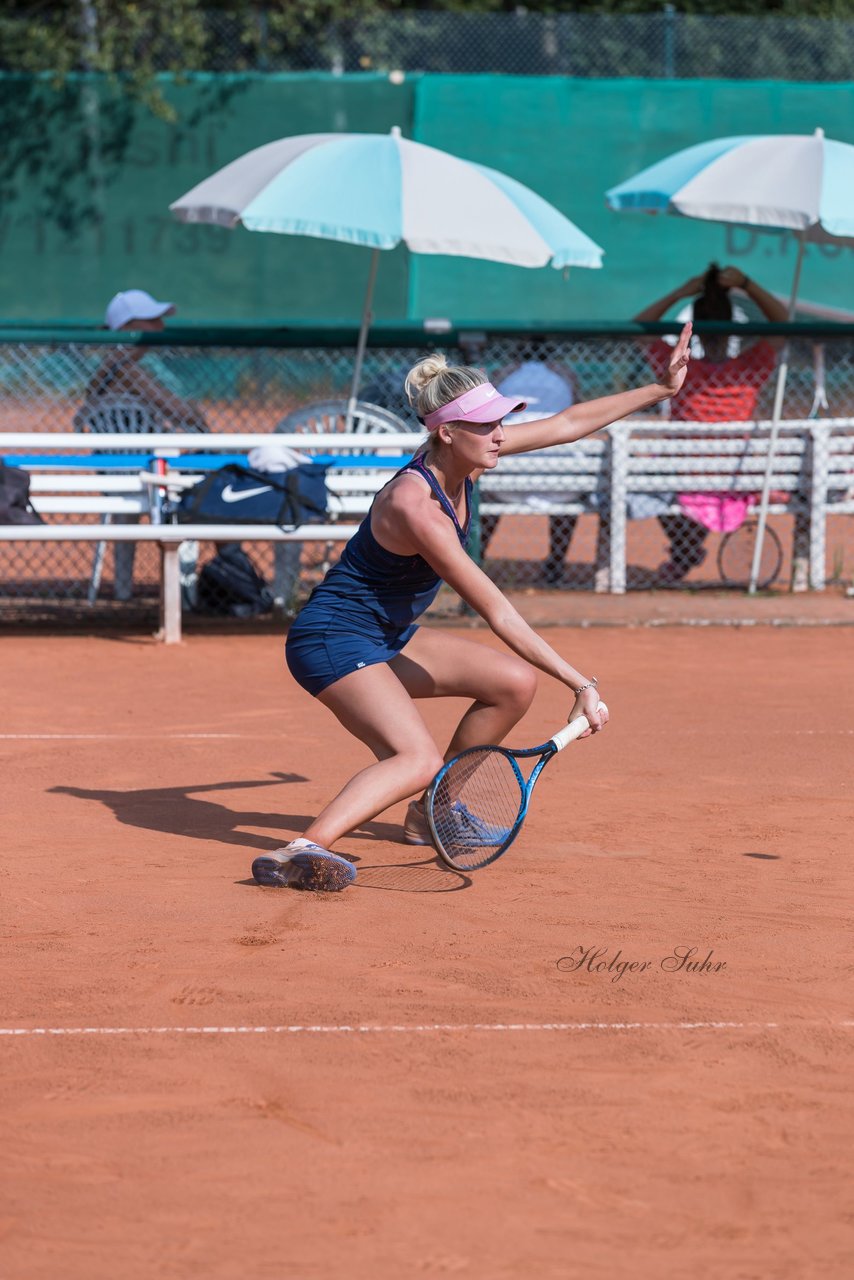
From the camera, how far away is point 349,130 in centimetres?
1644

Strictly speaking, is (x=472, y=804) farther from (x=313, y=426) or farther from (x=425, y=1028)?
(x=313, y=426)

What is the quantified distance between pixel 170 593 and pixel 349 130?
9.35m

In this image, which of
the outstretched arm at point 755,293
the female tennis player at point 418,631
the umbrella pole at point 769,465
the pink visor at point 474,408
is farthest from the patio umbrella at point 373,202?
the pink visor at point 474,408

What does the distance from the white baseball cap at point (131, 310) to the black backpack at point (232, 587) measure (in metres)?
1.45

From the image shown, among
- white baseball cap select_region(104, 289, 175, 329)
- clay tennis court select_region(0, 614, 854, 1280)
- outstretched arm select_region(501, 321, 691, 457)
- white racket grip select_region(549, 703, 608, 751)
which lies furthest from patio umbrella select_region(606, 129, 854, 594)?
white racket grip select_region(549, 703, 608, 751)

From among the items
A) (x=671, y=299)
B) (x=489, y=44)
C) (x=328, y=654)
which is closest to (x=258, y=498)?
(x=671, y=299)

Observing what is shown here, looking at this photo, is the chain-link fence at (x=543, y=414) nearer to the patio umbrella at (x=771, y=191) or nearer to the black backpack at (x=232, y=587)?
the black backpack at (x=232, y=587)

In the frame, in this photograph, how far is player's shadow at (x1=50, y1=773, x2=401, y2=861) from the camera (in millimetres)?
5180

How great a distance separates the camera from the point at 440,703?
7137 mm

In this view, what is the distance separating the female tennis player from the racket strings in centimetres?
8

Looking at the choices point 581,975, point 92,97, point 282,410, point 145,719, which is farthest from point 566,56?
point 581,975

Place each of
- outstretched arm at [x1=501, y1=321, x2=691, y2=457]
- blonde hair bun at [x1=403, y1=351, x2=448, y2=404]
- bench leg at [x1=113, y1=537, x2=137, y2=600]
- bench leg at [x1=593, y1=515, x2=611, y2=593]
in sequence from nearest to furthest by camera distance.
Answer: blonde hair bun at [x1=403, y1=351, x2=448, y2=404] → outstretched arm at [x1=501, y1=321, x2=691, y2=457] → bench leg at [x1=113, y1=537, x2=137, y2=600] → bench leg at [x1=593, y1=515, x2=611, y2=593]

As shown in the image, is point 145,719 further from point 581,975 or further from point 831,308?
point 831,308

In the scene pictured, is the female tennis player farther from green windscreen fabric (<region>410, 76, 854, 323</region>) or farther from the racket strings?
green windscreen fabric (<region>410, 76, 854, 323</region>)
